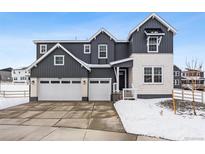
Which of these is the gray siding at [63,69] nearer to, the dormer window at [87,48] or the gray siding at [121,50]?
the dormer window at [87,48]

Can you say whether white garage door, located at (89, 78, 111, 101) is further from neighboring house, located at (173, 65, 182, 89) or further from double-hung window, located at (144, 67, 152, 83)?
neighboring house, located at (173, 65, 182, 89)

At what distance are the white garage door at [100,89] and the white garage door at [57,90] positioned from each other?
122cm

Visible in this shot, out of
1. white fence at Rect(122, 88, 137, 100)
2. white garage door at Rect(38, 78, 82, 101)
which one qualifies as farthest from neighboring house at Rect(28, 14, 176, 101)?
white fence at Rect(122, 88, 137, 100)

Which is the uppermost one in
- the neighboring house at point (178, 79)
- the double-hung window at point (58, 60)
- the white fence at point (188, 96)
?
the double-hung window at point (58, 60)

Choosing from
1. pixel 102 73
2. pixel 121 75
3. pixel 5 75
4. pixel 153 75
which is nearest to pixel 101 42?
pixel 102 73

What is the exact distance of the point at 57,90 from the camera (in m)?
19.6

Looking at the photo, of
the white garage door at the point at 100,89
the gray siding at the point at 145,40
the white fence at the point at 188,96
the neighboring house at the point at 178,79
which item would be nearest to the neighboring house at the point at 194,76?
the white fence at the point at 188,96

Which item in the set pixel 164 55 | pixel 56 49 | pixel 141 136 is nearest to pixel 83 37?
pixel 56 49

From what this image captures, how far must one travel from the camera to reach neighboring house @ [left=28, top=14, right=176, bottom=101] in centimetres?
1794

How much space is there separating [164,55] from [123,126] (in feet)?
37.4

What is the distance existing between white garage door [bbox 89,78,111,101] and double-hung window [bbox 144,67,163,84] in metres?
3.91

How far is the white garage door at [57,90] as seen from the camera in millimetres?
19594

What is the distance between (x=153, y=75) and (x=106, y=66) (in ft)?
15.7
